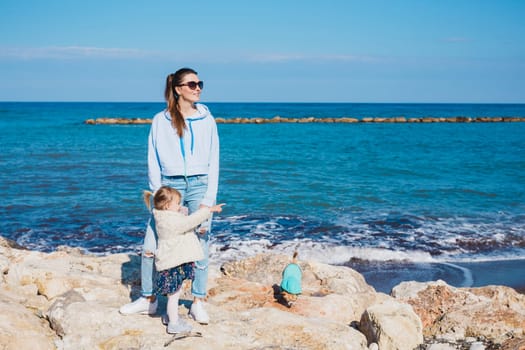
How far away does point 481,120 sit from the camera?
A: 71.9 m

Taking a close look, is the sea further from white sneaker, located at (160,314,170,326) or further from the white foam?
white sneaker, located at (160,314,170,326)

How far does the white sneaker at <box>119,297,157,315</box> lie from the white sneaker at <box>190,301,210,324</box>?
1.20 feet

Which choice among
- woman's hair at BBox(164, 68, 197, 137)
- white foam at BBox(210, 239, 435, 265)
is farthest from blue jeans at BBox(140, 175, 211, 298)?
white foam at BBox(210, 239, 435, 265)

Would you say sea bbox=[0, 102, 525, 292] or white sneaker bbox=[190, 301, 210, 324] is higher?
white sneaker bbox=[190, 301, 210, 324]

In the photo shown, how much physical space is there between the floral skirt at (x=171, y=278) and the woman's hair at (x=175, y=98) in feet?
3.81

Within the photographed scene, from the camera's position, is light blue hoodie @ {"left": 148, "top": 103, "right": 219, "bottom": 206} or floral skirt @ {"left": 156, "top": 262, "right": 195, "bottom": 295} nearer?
floral skirt @ {"left": 156, "top": 262, "right": 195, "bottom": 295}

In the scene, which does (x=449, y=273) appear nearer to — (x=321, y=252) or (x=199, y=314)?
(x=321, y=252)

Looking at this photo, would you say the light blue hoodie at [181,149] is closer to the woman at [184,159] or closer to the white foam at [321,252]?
the woman at [184,159]

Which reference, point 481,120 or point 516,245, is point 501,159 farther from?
point 481,120

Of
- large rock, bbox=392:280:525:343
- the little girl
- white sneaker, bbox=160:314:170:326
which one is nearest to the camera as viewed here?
the little girl

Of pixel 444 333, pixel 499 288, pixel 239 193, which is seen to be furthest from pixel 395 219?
pixel 444 333

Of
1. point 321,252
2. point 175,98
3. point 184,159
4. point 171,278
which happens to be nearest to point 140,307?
point 171,278

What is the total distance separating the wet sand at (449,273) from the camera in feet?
30.5

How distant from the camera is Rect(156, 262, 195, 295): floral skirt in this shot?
4.33 metres
